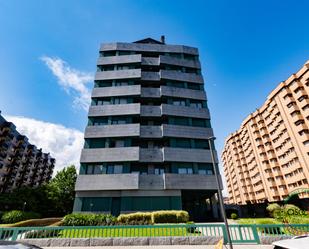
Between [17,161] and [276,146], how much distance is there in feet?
274

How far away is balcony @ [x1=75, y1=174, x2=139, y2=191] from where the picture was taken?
25094 millimetres

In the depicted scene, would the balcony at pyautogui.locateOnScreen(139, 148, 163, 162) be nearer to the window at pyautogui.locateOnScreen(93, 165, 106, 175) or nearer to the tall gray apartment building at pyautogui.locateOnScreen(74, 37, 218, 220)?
the tall gray apartment building at pyautogui.locateOnScreen(74, 37, 218, 220)

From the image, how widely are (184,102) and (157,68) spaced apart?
365 inches

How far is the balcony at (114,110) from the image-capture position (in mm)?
30344

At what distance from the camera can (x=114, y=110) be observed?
→ 30.7 m

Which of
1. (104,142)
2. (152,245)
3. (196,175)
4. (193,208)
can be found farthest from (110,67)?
(152,245)

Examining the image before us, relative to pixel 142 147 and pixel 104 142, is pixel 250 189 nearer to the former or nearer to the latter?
pixel 142 147

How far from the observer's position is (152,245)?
1047 cm

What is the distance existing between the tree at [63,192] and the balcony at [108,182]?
1956cm

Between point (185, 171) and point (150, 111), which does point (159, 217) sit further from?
point (150, 111)

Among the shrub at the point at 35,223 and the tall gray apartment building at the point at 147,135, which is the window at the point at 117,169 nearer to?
the tall gray apartment building at the point at 147,135

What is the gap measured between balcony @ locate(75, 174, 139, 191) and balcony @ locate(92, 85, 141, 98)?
13509 mm

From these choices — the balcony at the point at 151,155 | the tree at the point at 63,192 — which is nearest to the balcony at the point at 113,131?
Answer: the balcony at the point at 151,155

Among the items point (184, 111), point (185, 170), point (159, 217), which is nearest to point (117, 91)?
point (184, 111)
